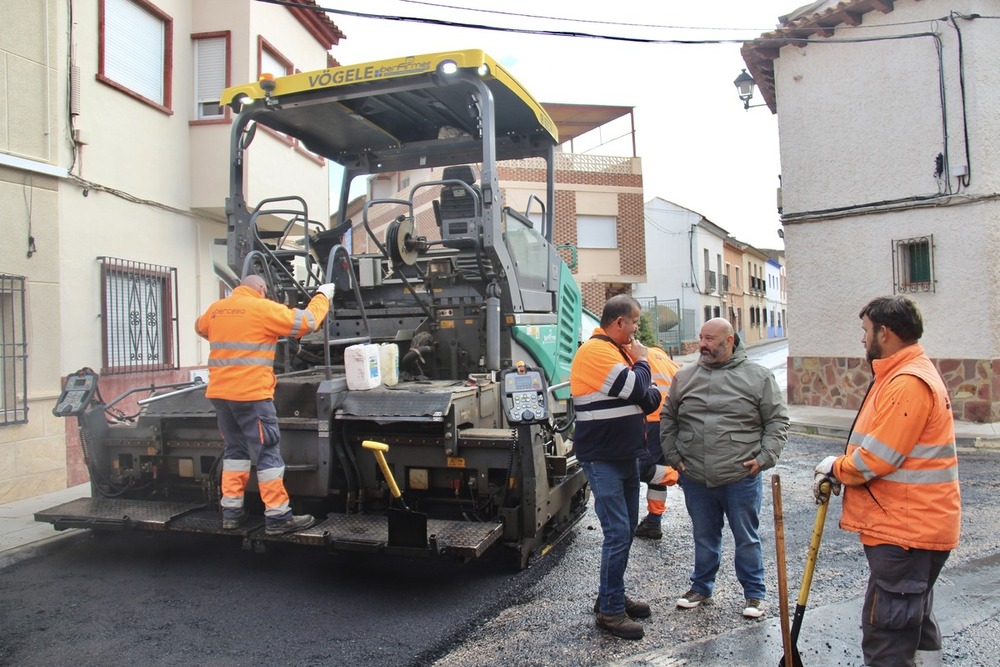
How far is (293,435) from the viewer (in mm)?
4555

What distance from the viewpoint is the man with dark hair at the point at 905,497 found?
2.60m

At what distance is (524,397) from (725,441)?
1045mm

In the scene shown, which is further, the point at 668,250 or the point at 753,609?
the point at 668,250

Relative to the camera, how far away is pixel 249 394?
4.30 m

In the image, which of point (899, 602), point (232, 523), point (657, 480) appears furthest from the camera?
point (657, 480)

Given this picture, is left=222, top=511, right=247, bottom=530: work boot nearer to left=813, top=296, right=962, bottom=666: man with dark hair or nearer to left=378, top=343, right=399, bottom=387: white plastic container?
left=378, top=343, right=399, bottom=387: white plastic container

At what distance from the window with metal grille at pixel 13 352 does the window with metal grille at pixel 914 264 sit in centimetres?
1125

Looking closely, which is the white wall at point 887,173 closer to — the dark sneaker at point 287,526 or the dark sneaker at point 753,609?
the dark sneaker at point 753,609

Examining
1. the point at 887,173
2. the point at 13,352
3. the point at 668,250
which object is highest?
the point at 668,250

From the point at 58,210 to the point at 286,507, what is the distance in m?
4.87

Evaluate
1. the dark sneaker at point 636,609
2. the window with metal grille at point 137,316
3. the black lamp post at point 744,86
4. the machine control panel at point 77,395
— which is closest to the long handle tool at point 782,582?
the dark sneaker at point 636,609

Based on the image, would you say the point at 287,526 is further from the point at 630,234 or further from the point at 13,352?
the point at 630,234

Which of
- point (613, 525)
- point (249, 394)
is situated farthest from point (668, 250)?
point (613, 525)

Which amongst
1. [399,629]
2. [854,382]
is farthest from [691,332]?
[399,629]
